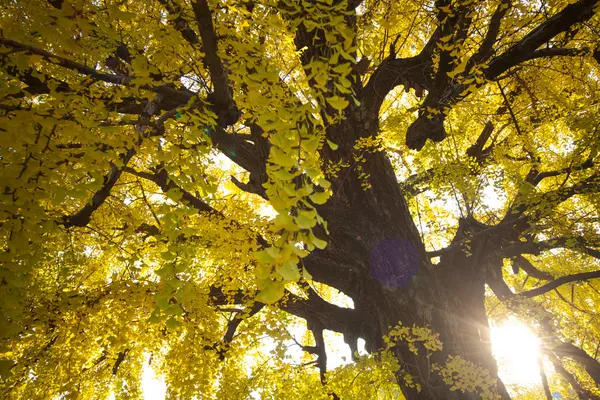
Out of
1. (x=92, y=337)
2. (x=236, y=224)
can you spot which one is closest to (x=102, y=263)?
(x=92, y=337)

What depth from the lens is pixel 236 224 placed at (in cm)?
512

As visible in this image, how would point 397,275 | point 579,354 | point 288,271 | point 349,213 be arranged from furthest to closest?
point 579,354, point 349,213, point 397,275, point 288,271

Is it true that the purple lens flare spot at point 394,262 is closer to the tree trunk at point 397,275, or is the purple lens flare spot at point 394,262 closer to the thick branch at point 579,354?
the tree trunk at point 397,275

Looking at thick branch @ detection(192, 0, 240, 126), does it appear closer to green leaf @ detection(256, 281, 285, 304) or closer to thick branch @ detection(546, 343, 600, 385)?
green leaf @ detection(256, 281, 285, 304)

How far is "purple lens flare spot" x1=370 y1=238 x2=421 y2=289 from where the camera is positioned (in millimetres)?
4539

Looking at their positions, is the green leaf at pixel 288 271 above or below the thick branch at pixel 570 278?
below

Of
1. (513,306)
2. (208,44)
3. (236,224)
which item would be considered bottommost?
(513,306)

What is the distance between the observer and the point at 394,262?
4.60m

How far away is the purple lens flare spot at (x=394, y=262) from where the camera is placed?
454 centimetres

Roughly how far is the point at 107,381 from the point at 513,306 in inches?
301

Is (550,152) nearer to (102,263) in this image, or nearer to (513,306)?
(513,306)

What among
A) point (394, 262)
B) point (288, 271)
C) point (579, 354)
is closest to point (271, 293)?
point (288, 271)

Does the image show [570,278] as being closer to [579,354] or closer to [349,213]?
[579,354]

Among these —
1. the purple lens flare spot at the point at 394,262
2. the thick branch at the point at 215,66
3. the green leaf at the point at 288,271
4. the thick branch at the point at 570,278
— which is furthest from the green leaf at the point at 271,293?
the thick branch at the point at 570,278
